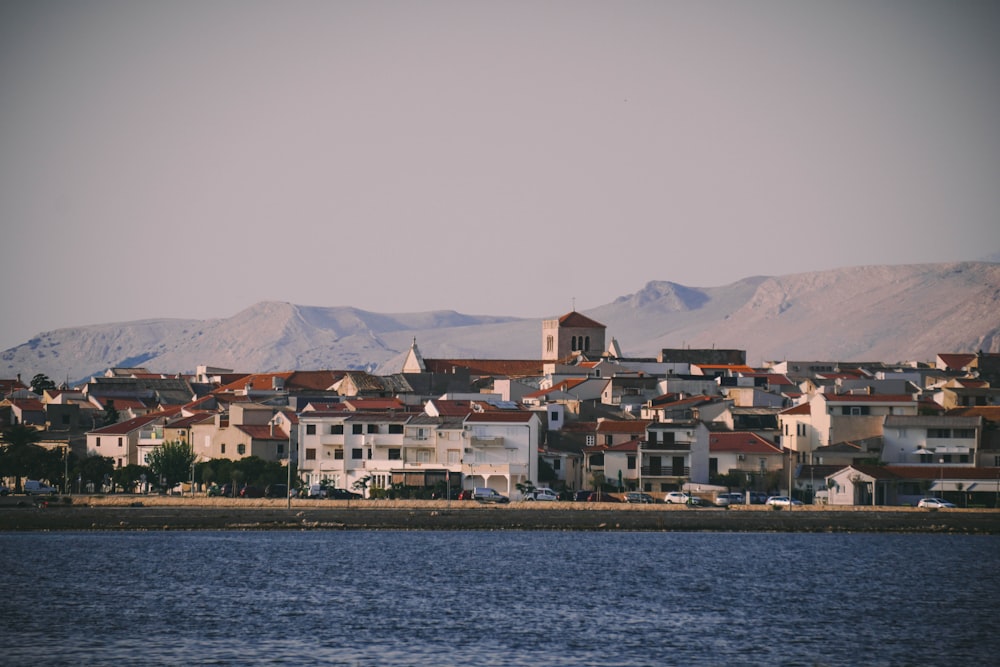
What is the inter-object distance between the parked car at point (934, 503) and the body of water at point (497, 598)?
6.30m

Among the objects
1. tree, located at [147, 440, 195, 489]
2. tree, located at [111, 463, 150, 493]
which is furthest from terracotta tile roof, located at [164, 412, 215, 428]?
tree, located at [111, 463, 150, 493]

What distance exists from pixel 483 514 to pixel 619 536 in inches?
282

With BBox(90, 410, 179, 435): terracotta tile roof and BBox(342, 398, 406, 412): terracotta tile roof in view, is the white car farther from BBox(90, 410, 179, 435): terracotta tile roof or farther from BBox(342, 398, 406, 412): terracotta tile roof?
BBox(90, 410, 179, 435): terracotta tile roof

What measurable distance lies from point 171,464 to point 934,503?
4521 centimetres

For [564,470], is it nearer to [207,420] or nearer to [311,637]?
[207,420]

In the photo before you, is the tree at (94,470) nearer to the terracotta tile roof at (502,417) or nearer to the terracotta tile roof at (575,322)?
the terracotta tile roof at (502,417)

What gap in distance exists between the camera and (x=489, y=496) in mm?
90625

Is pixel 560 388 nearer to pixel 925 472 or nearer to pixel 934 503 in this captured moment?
pixel 925 472

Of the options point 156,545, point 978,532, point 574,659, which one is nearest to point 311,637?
point 574,659

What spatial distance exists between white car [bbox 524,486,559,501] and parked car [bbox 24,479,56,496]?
2858 cm

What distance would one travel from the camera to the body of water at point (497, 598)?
1801 inches

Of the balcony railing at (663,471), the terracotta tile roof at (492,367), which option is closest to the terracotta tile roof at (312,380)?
the terracotta tile roof at (492,367)

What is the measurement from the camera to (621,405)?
117500 millimetres

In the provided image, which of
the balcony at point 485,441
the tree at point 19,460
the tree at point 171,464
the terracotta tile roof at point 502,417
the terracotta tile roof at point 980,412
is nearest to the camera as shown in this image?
the balcony at point 485,441
